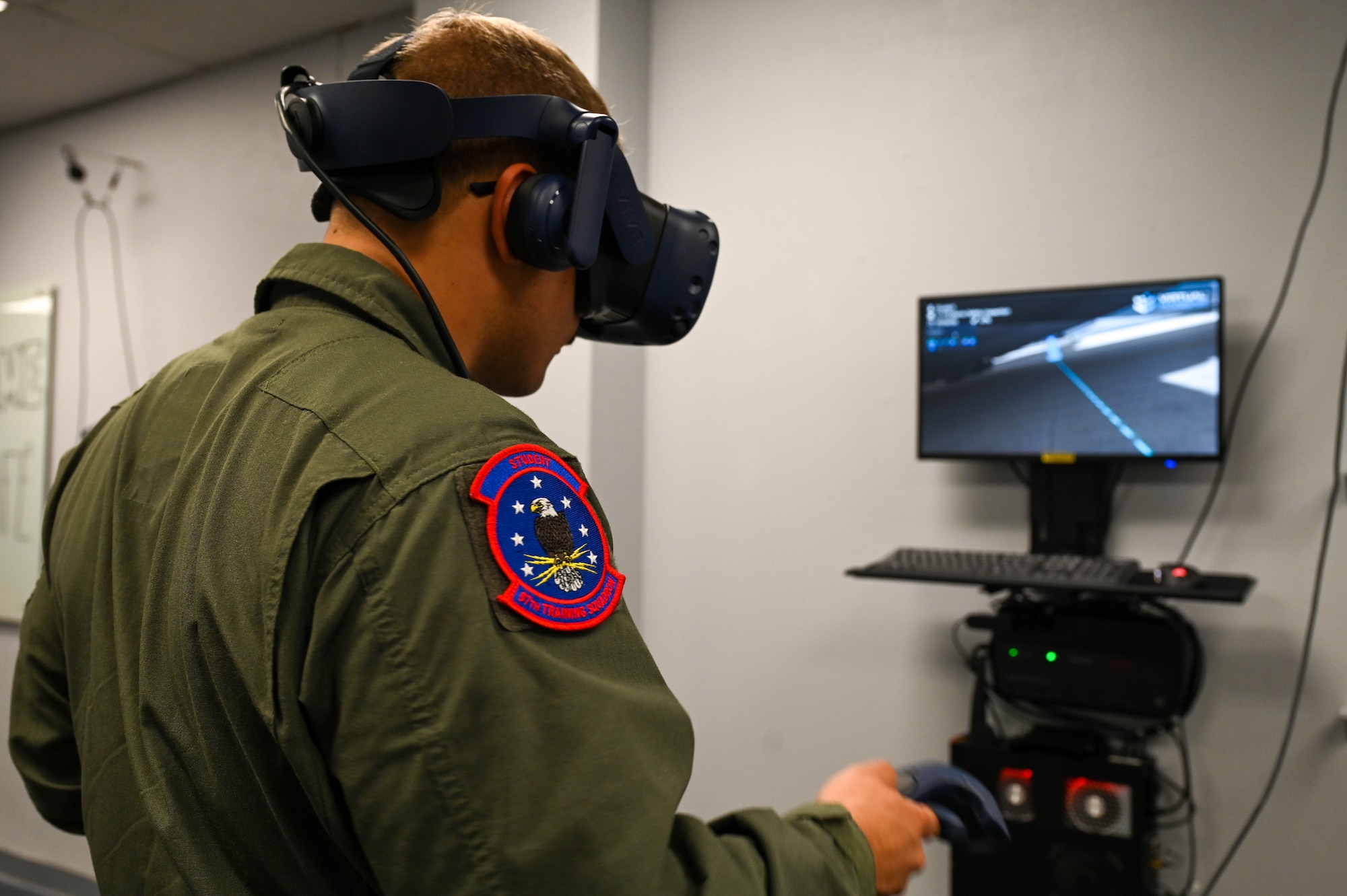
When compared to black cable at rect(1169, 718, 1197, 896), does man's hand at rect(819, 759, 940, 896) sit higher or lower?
higher

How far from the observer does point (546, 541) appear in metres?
0.55

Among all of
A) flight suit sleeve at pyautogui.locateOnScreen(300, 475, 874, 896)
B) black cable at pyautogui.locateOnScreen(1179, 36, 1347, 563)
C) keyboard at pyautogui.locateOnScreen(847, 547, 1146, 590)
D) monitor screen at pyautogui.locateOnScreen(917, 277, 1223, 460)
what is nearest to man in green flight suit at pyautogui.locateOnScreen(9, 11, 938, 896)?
flight suit sleeve at pyautogui.locateOnScreen(300, 475, 874, 896)

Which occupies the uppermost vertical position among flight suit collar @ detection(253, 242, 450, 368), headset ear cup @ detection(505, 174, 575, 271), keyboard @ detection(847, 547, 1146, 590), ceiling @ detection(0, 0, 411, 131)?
ceiling @ detection(0, 0, 411, 131)

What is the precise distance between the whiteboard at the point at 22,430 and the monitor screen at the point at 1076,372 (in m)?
3.16

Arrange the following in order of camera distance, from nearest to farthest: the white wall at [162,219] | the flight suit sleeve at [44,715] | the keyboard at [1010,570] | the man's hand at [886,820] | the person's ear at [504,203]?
the man's hand at [886,820], the person's ear at [504,203], the flight suit sleeve at [44,715], the keyboard at [1010,570], the white wall at [162,219]

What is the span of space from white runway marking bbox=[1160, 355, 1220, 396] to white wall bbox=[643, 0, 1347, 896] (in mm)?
205

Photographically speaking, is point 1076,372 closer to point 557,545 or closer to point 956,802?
point 956,802

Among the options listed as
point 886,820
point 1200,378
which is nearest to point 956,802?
point 886,820

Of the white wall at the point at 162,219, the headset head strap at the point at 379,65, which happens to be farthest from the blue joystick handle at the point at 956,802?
the white wall at the point at 162,219

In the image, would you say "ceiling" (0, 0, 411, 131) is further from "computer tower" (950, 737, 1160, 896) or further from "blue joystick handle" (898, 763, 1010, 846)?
"blue joystick handle" (898, 763, 1010, 846)

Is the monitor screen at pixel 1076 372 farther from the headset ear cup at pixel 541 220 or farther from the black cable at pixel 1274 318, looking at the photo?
the headset ear cup at pixel 541 220

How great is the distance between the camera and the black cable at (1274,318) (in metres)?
1.82

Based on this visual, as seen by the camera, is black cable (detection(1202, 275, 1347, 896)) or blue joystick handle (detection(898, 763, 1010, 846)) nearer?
blue joystick handle (detection(898, 763, 1010, 846))

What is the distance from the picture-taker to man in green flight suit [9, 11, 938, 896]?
50 cm
